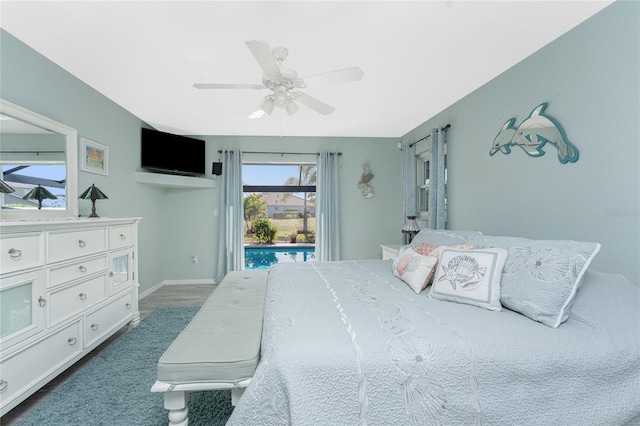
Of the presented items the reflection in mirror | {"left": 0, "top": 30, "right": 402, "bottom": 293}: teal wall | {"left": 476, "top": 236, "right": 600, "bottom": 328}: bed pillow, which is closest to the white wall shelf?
{"left": 0, "top": 30, "right": 402, "bottom": 293}: teal wall

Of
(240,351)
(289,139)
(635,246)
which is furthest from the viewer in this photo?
(289,139)

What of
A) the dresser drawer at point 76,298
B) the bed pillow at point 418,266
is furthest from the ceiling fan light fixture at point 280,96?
the dresser drawer at point 76,298

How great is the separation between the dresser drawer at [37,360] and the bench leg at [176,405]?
3.29 ft

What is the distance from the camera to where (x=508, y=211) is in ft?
7.37

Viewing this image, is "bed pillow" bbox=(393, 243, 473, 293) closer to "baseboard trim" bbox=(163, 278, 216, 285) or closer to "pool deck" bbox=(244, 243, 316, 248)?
"baseboard trim" bbox=(163, 278, 216, 285)

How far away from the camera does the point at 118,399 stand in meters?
1.59

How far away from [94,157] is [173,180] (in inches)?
42.8

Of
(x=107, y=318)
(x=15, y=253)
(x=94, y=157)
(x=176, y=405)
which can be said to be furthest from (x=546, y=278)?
(x=94, y=157)

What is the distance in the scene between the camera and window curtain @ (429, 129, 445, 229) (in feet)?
9.98

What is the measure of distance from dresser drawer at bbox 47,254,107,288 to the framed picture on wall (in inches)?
41.2

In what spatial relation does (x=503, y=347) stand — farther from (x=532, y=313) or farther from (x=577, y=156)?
(x=577, y=156)

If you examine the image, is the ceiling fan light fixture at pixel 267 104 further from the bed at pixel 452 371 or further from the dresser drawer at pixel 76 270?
the dresser drawer at pixel 76 270

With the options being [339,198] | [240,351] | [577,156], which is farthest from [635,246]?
[339,198]

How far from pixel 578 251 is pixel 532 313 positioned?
0.39 m
